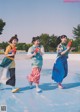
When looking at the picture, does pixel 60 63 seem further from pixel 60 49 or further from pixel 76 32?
pixel 76 32

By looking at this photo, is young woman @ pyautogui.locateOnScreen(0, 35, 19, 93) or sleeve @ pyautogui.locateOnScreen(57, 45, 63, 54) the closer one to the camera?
young woman @ pyautogui.locateOnScreen(0, 35, 19, 93)

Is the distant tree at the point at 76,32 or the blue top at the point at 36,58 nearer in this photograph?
the distant tree at the point at 76,32

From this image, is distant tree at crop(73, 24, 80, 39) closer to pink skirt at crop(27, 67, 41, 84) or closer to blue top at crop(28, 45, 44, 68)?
blue top at crop(28, 45, 44, 68)

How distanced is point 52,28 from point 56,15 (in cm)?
11

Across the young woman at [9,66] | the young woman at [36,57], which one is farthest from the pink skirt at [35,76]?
the young woman at [9,66]

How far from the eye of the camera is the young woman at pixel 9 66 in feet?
9.39

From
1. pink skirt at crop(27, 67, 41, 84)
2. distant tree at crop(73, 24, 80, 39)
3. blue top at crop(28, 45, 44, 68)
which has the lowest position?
pink skirt at crop(27, 67, 41, 84)

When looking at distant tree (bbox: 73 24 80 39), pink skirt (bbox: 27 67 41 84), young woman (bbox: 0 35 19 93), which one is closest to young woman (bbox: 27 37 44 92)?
pink skirt (bbox: 27 67 41 84)

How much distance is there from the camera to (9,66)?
115 inches

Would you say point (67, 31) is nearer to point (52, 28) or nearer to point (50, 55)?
point (52, 28)

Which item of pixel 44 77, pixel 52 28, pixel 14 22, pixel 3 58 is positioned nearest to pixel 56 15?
pixel 52 28

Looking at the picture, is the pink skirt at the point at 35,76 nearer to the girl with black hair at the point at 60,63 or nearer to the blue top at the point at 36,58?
the blue top at the point at 36,58

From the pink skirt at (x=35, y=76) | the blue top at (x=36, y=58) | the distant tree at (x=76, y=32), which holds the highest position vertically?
the distant tree at (x=76, y=32)

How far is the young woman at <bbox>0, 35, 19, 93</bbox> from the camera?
9.39 ft
